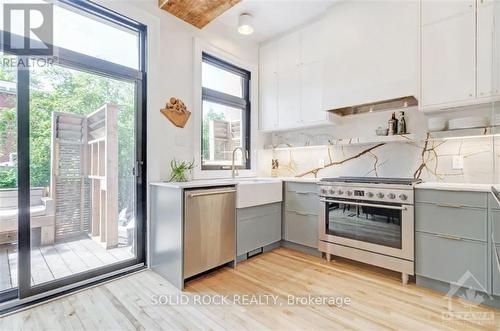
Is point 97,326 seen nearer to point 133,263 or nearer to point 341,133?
point 133,263

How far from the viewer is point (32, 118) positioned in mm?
1930

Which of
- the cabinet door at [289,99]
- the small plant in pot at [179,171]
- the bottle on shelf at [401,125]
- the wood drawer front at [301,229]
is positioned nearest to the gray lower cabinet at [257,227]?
the wood drawer front at [301,229]

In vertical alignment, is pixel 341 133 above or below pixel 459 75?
below

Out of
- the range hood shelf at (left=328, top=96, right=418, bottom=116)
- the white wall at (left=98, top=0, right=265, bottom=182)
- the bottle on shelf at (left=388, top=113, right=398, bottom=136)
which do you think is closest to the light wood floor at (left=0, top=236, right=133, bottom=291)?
the white wall at (left=98, top=0, right=265, bottom=182)

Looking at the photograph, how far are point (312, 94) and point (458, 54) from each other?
4.64 ft

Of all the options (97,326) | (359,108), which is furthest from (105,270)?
(359,108)

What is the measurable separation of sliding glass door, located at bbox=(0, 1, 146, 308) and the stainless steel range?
201cm

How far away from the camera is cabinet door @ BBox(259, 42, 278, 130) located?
349 centimetres

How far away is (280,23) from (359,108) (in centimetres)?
152

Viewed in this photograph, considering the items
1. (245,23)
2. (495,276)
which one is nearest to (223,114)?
(245,23)

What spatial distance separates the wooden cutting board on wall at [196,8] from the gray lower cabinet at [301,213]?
6.94ft

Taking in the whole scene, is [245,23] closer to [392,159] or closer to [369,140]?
Answer: [369,140]

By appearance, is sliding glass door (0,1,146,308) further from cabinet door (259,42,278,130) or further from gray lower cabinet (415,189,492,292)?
gray lower cabinet (415,189,492,292)

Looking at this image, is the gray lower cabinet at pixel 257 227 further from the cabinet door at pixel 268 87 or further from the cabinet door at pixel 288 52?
the cabinet door at pixel 288 52
